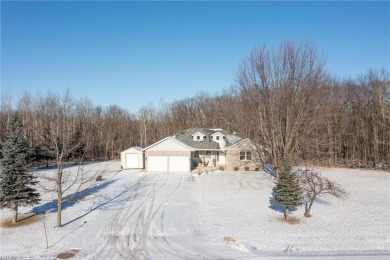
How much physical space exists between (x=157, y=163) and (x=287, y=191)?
20.2 m

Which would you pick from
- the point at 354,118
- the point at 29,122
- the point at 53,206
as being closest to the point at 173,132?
the point at 29,122

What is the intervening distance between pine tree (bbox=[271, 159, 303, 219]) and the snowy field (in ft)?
3.56

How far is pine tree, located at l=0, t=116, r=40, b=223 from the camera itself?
55.5 ft

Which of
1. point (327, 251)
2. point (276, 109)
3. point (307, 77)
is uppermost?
point (307, 77)

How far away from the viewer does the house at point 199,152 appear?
34469 mm

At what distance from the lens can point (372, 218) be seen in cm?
1725

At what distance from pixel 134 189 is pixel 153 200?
13.6 feet

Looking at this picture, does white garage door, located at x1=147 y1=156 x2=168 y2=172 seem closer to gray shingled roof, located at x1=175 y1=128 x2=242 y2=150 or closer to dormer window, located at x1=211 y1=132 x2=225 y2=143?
gray shingled roof, located at x1=175 y1=128 x2=242 y2=150

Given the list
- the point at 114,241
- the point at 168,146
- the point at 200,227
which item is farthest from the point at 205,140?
the point at 114,241

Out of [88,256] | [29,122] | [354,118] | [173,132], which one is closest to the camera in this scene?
[88,256]

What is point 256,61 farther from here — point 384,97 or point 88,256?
point 384,97

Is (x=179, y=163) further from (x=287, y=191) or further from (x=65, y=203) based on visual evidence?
(x=287, y=191)

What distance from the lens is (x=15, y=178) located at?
17.5m

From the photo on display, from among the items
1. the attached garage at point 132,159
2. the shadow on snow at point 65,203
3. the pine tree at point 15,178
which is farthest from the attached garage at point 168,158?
the pine tree at point 15,178
